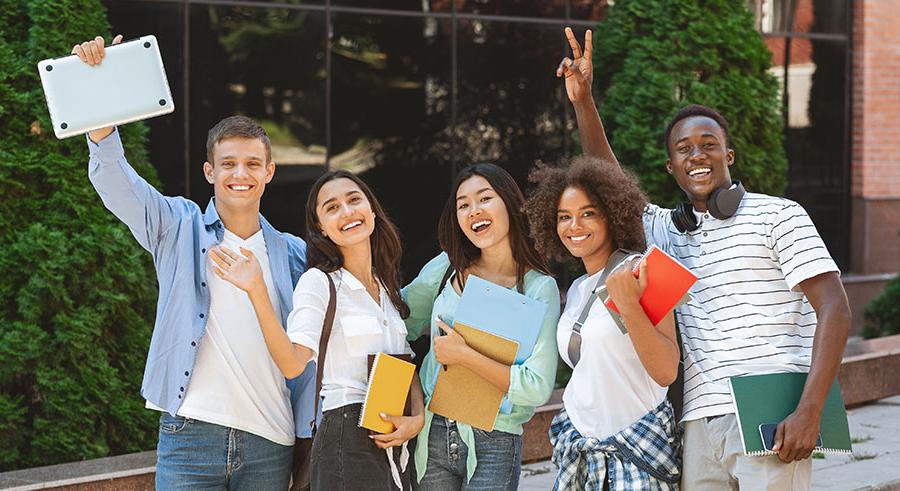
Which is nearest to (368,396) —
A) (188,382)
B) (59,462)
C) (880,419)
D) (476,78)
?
(188,382)

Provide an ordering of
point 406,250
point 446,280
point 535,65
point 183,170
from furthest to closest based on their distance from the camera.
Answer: point 535,65 → point 406,250 → point 183,170 → point 446,280

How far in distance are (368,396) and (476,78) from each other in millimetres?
7819

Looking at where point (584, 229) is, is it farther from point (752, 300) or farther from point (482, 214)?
point (752, 300)

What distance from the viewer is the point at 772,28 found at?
13.3 metres

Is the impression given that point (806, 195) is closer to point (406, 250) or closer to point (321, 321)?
point (406, 250)

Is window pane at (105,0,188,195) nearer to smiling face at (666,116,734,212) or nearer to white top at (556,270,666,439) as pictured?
smiling face at (666,116,734,212)

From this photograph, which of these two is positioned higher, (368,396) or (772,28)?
(772,28)

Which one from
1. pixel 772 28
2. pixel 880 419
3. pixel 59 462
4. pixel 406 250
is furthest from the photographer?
pixel 772 28

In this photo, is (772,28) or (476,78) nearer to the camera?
(476,78)

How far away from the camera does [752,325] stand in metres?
3.75

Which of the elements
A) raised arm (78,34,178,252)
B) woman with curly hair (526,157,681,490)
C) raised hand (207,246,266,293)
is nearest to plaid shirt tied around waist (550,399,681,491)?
woman with curly hair (526,157,681,490)

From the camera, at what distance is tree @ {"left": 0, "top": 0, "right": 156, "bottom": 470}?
648cm

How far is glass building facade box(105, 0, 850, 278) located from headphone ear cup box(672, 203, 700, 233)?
6078 mm

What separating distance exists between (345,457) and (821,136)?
36.8 ft
